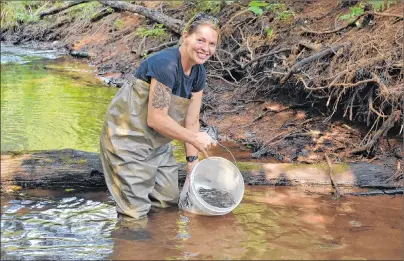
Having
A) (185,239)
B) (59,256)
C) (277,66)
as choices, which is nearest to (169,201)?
(185,239)

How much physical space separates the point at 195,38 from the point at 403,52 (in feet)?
10.2

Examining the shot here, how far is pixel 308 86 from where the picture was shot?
21.5ft

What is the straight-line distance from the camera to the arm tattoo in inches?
150

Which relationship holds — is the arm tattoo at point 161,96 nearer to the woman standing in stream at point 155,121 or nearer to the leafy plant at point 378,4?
the woman standing in stream at point 155,121

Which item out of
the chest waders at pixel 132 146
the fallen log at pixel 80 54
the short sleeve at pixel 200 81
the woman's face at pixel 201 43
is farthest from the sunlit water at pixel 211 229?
the fallen log at pixel 80 54

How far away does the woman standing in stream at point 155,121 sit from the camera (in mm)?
3834

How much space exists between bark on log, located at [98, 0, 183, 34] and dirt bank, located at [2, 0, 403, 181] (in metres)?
1.23

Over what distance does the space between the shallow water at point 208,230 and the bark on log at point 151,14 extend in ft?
21.7

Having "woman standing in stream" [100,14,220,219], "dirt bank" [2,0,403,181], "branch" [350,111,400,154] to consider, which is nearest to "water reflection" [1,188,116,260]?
"woman standing in stream" [100,14,220,219]

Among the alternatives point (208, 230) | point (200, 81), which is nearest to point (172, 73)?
point (200, 81)

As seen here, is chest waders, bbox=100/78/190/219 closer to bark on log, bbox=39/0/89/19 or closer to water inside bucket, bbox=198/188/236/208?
A: water inside bucket, bbox=198/188/236/208

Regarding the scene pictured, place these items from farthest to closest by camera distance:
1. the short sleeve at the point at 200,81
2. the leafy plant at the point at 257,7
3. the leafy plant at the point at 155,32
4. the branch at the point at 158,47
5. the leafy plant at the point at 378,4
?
the leafy plant at the point at 155,32 < the branch at the point at 158,47 < the leafy plant at the point at 257,7 < the leafy plant at the point at 378,4 < the short sleeve at the point at 200,81

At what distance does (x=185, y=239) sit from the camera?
3.75 m

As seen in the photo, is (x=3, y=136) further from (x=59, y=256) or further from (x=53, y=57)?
(x=53, y=57)
